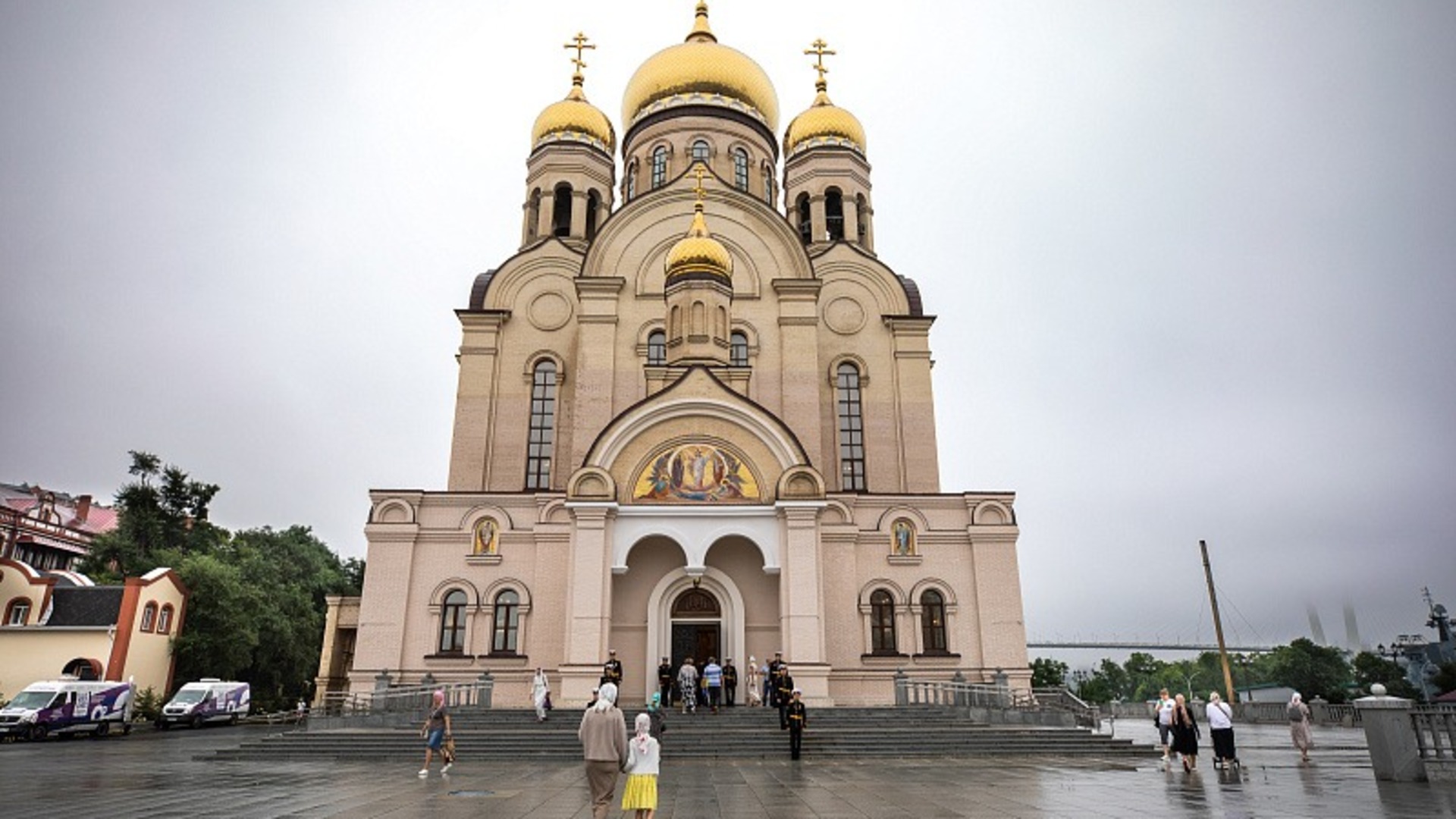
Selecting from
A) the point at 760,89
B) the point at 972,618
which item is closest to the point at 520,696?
the point at 972,618

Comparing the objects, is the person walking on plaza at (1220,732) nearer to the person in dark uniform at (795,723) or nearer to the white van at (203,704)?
the person in dark uniform at (795,723)

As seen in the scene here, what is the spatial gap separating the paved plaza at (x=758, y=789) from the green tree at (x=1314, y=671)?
4508cm

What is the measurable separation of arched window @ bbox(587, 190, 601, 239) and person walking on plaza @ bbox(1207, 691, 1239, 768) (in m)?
25.5

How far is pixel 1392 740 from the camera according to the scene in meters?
11.3

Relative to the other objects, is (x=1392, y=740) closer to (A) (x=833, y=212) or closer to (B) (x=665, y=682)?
(B) (x=665, y=682)

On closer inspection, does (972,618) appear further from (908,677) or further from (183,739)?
(183,739)

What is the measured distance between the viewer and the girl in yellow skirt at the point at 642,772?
7.17 m

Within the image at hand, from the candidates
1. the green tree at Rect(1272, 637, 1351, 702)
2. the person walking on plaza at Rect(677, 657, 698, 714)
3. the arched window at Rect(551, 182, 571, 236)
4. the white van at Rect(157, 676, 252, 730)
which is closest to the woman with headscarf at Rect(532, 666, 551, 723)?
the person walking on plaza at Rect(677, 657, 698, 714)

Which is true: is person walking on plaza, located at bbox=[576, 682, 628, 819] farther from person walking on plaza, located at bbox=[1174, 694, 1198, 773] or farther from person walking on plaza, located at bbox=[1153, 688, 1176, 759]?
person walking on plaza, located at bbox=[1153, 688, 1176, 759]

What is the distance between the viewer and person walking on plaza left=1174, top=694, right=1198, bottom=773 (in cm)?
1341

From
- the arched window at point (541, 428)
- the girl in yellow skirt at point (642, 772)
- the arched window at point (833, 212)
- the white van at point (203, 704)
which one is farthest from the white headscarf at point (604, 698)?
the white van at point (203, 704)

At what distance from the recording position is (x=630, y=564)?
23.5 m

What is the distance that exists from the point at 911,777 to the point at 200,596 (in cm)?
3244

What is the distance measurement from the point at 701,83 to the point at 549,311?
1088cm
